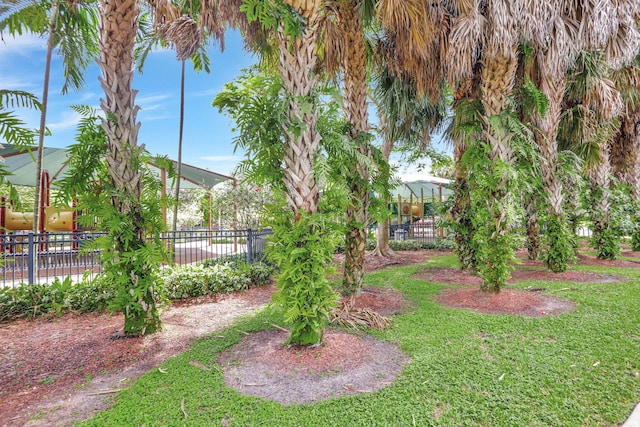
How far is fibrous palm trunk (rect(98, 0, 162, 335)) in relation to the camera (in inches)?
166

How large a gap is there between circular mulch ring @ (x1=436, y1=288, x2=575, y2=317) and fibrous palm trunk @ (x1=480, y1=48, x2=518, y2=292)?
1.24 ft

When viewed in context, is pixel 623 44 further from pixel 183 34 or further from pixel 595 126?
pixel 183 34

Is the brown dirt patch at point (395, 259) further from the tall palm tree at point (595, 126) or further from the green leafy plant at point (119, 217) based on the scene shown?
the green leafy plant at point (119, 217)

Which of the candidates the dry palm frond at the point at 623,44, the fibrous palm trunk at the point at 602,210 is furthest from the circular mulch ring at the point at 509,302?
the dry palm frond at the point at 623,44

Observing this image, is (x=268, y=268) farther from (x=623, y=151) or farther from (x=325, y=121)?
(x=623, y=151)

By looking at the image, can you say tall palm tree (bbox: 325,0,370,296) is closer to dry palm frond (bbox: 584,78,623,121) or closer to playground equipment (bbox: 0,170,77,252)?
dry palm frond (bbox: 584,78,623,121)

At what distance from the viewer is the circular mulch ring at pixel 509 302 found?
539cm

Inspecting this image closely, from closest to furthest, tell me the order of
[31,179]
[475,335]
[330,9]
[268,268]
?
[475,335], [330,9], [268,268], [31,179]

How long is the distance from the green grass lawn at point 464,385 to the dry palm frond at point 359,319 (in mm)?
230

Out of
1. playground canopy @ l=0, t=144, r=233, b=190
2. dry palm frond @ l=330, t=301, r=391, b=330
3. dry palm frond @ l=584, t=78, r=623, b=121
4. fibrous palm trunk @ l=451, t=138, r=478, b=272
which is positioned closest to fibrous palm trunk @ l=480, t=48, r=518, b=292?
fibrous palm trunk @ l=451, t=138, r=478, b=272

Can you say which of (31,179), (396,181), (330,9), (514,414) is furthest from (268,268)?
(31,179)

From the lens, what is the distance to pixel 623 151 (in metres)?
11.4

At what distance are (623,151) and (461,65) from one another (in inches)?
372

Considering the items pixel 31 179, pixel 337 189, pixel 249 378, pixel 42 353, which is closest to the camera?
pixel 249 378
